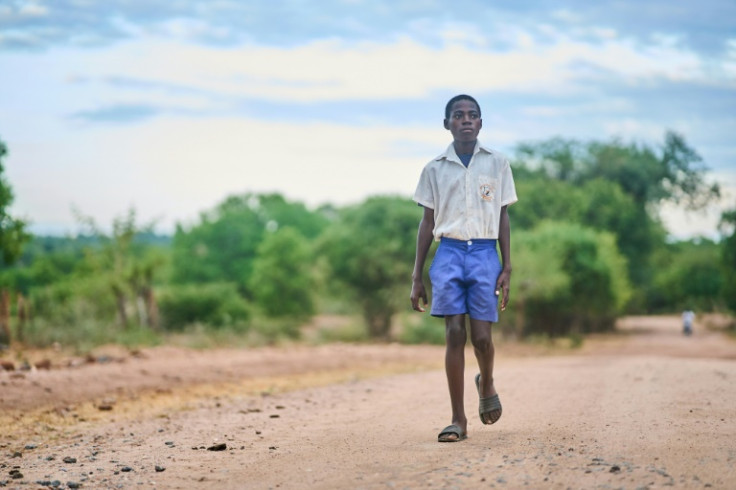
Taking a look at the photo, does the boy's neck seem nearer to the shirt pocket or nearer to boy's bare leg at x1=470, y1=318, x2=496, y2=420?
the shirt pocket

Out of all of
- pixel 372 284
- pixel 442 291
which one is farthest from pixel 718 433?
→ pixel 372 284

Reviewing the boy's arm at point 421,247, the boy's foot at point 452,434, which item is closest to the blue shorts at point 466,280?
the boy's arm at point 421,247

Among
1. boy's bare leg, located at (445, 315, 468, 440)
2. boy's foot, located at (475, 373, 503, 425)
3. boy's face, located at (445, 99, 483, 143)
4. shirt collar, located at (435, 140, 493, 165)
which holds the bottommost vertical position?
boy's foot, located at (475, 373, 503, 425)

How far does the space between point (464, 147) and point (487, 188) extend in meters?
0.40

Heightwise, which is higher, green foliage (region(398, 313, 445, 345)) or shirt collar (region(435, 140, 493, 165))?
shirt collar (region(435, 140, 493, 165))

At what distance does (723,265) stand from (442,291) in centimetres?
4004

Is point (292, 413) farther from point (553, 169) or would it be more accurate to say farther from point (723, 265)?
point (553, 169)

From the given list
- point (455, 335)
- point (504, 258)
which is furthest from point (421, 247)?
point (455, 335)

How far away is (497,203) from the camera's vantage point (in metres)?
6.19

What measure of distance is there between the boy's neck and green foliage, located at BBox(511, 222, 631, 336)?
78.9ft

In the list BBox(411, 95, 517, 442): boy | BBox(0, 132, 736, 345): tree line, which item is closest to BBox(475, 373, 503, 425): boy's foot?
BBox(411, 95, 517, 442): boy

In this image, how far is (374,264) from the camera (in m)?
32.2

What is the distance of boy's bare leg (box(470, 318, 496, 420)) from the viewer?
6074 millimetres

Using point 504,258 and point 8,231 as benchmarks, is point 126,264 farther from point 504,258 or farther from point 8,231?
point 504,258
